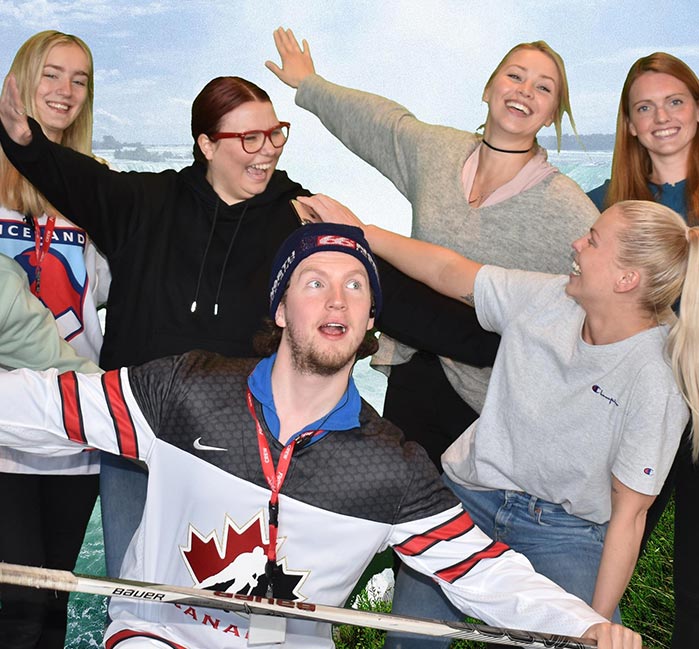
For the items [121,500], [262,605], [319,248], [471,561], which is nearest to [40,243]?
[121,500]

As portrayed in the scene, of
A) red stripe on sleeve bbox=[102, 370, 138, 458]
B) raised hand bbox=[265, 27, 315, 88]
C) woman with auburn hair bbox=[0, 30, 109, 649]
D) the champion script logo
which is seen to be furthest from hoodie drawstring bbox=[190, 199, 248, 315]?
the champion script logo

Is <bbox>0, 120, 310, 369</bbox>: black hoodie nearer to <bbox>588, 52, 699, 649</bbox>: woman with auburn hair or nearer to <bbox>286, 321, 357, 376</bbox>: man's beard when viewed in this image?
<bbox>286, 321, 357, 376</bbox>: man's beard

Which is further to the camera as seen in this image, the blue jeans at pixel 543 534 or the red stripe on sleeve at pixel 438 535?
the blue jeans at pixel 543 534

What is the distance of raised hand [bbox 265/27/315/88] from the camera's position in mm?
3053

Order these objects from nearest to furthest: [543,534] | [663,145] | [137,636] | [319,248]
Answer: [137,636]
[319,248]
[543,534]
[663,145]

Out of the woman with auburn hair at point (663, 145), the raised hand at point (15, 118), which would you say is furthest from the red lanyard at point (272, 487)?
the woman with auburn hair at point (663, 145)

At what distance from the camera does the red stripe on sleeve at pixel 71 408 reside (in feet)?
6.37

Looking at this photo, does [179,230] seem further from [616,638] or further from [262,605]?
[616,638]

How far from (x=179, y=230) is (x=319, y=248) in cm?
50

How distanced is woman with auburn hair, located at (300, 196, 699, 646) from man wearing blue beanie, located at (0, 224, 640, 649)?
24cm

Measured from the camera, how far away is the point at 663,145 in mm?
2689

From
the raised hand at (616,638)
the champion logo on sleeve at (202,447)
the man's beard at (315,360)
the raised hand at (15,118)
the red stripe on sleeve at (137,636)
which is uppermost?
the raised hand at (15,118)

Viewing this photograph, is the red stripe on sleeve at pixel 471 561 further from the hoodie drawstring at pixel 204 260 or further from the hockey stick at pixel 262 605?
the hoodie drawstring at pixel 204 260

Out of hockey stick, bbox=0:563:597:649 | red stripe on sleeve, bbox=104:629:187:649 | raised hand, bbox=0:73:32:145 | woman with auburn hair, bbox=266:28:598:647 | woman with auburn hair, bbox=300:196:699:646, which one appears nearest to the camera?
hockey stick, bbox=0:563:597:649
